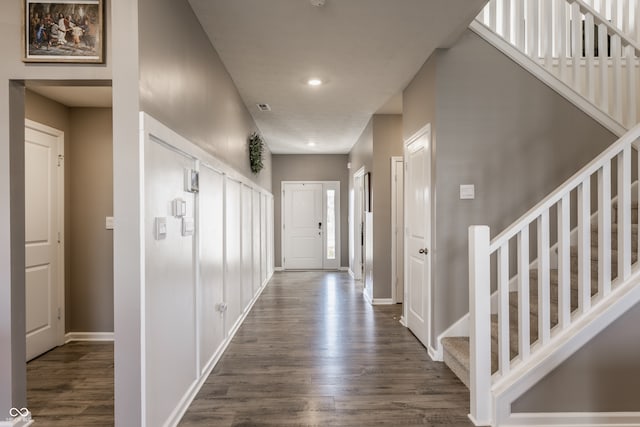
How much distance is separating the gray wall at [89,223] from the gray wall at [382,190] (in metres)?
3.12

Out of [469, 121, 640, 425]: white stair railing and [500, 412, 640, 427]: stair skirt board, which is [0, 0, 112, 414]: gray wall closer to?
[469, 121, 640, 425]: white stair railing

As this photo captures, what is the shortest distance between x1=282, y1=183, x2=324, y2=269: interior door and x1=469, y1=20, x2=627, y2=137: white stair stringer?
18.1 feet

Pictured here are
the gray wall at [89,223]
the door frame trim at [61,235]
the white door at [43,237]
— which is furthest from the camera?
the gray wall at [89,223]

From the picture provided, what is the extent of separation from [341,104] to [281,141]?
Answer: 8.04ft

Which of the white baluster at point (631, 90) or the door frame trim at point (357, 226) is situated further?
the door frame trim at point (357, 226)

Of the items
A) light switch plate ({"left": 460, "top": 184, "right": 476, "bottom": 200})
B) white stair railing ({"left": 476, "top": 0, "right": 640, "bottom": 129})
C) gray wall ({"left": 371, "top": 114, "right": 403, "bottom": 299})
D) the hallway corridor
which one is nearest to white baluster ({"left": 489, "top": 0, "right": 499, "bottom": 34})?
white stair railing ({"left": 476, "top": 0, "right": 640, "bottom": 129})

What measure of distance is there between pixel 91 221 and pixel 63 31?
7.36ft

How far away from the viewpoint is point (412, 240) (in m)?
3.75

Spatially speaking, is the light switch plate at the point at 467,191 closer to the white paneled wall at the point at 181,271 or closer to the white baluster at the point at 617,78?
the white baluster at the point at 617,78

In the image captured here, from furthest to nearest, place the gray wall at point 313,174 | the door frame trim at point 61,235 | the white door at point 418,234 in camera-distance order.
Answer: the gray wall at point 313,174 → the door frame trim at point 61,235 → the white door at point 418,234

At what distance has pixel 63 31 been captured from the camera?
70.2 inches

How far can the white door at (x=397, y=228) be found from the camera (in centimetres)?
510

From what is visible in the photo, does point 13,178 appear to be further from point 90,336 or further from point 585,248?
point 585,248

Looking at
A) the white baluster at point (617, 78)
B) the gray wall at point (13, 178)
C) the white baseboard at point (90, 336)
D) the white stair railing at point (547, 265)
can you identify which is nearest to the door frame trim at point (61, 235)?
the white baseboard at point (90, 336)
